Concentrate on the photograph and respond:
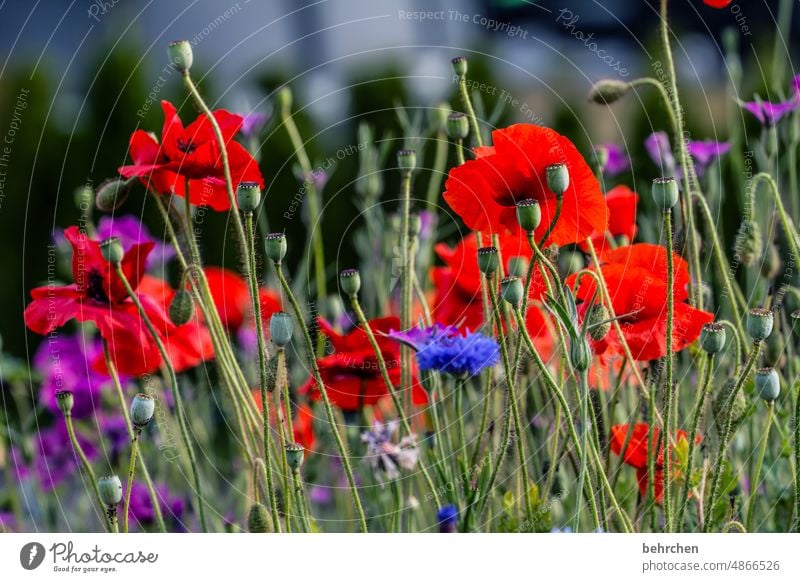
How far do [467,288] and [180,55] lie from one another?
27 cm

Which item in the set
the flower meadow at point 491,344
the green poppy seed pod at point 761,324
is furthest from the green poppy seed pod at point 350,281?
the green poppy seed pod at point 761,324

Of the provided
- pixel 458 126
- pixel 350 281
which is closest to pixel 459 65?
pixel 458 126

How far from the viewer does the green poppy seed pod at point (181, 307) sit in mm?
555

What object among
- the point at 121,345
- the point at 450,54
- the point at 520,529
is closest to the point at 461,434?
the point at 520,529

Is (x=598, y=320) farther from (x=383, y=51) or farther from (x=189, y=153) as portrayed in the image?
(x=383, y=51)

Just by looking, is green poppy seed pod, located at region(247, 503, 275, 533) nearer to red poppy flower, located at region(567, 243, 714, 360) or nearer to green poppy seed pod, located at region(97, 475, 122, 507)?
green poppy seed pod, located at region(97, 475, 122, 507)

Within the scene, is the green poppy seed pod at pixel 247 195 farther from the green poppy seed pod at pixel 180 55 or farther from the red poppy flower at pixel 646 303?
the red poppy flower at pixel 646 303

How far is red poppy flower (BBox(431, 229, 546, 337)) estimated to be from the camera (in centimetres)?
66

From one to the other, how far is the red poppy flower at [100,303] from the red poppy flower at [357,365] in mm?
117

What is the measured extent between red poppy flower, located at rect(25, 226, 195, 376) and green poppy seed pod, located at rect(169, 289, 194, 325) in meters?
0.05

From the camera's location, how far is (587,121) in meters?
1.27

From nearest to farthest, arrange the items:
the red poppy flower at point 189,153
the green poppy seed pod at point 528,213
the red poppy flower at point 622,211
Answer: the green poppy seed pod at point 528,213, the red poppy flower at point 189,153, the red poppy flower at point 622,211

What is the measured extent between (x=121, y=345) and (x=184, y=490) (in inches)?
14.0
